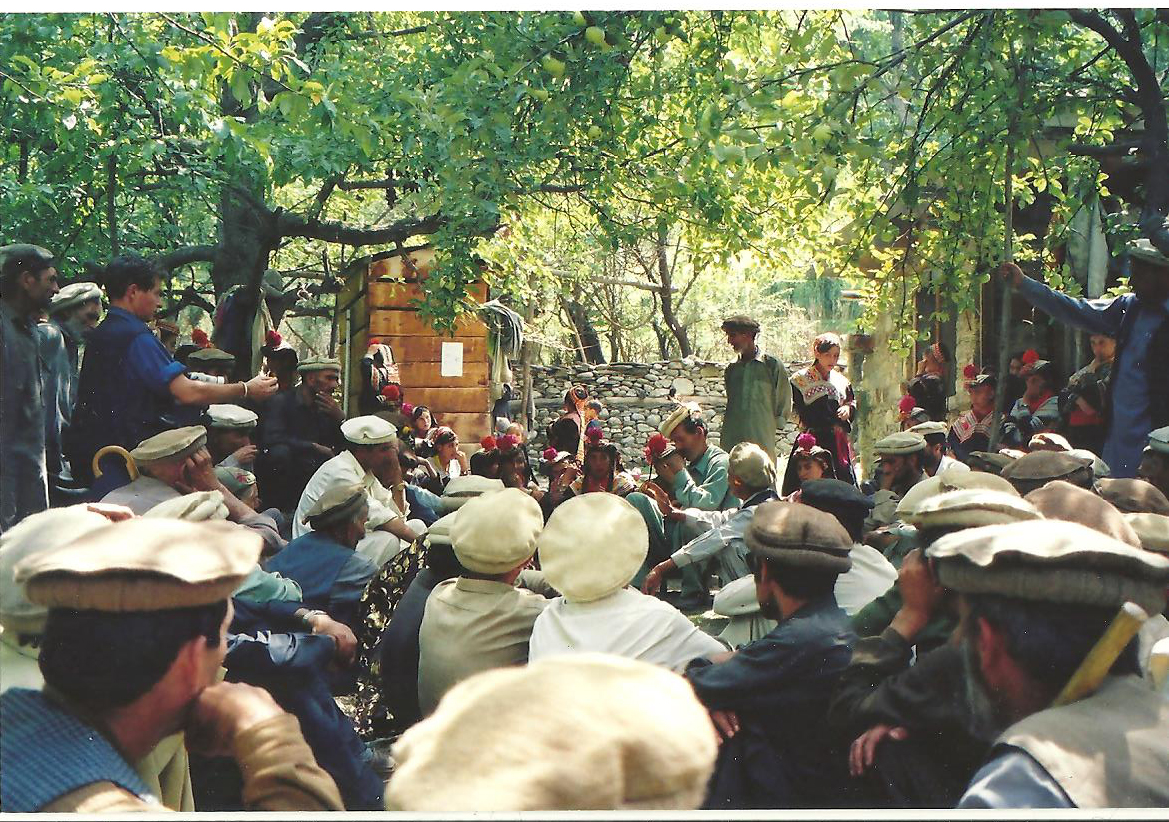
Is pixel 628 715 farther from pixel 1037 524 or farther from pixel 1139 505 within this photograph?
pixel 1139 505

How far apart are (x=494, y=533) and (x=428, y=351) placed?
10.8 m

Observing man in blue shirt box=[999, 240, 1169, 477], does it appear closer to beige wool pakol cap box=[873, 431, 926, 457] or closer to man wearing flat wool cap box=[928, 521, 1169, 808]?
A: beige wool pakol cap box=[873, 431, 926, 457]

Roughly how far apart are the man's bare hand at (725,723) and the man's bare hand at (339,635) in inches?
48.0

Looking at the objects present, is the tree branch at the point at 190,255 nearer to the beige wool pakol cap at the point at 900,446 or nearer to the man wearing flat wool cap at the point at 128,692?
the beige wool pakol cap at the point at 900,446

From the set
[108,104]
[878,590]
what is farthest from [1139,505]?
[108,104]

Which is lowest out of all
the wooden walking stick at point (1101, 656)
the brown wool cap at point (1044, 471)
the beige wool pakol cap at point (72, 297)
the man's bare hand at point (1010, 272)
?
the wooden walking stick at point (1101, 656)

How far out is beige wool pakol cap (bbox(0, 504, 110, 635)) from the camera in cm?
247

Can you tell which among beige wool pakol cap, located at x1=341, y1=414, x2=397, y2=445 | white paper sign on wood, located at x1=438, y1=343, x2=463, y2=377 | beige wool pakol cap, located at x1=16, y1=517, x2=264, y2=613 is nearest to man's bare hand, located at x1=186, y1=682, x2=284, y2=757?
beige wool pakol cap, located at x1=16, y1=517, x2=264, y2=613

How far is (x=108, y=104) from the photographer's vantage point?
7.57m

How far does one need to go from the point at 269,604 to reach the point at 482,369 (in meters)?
11.2

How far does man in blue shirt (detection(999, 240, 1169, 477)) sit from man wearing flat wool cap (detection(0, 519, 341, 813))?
13.4 ft

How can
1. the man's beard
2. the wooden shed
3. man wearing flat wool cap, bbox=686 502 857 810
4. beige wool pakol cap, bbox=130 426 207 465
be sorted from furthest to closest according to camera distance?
the wooden shed < beige wool pakol cap, bbox=130 426 207 465 < man wearing flat wool cap, bbox=686 502 857 810 < the man's beard

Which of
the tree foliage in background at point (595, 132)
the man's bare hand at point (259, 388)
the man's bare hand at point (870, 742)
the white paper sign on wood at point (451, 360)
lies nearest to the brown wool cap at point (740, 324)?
the tree foliage in background at point (595, 132)

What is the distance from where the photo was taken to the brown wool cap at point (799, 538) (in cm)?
308
